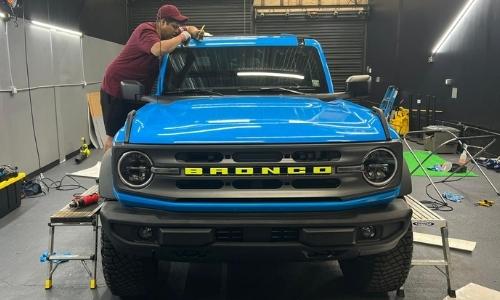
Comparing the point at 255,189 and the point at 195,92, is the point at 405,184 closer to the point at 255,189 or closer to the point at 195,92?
the point at 255,189

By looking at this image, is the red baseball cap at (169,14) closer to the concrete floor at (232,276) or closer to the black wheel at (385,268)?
the concrete floor at (232,276)

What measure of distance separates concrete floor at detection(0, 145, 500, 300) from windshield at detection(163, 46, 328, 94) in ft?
4.52

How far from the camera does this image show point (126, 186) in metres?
2.20

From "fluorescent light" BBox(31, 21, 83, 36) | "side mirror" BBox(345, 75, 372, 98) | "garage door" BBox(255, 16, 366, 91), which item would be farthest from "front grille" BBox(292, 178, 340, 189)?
"garage door" BBox(255, 16, 366, 91)

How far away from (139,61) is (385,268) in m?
2.58

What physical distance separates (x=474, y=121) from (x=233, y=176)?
7599 mm

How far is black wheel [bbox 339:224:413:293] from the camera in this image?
268cm

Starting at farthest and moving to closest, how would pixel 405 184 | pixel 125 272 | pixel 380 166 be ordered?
pixel 125 272 < pixel 405 184 < pixel 380 166

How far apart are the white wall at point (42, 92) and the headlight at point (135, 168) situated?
172 inches

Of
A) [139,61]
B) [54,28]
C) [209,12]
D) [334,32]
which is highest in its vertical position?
[209,12]

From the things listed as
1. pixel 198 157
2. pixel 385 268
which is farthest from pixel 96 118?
pixel 385 268

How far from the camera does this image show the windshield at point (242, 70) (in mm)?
3400

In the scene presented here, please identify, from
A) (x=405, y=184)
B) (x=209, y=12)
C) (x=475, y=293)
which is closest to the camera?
(x=405, y=184)

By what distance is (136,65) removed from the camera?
12.5 feet
